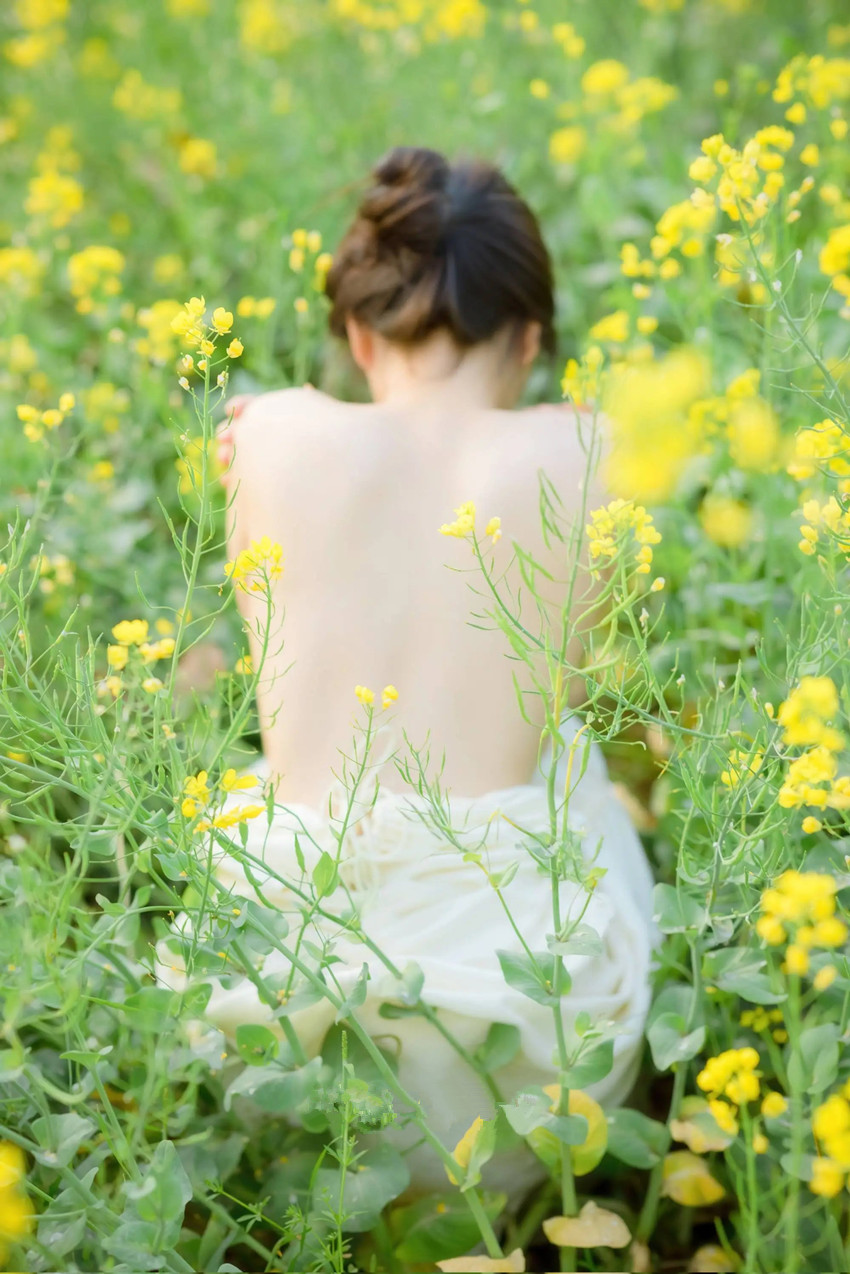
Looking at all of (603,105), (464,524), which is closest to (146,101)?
(603,105)

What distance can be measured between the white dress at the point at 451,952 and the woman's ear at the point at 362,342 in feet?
2.07

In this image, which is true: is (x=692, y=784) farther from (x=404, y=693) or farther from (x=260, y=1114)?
(x=260, y=1114)

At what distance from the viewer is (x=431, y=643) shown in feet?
4.24

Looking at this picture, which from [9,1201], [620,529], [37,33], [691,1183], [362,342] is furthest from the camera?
[37,33]

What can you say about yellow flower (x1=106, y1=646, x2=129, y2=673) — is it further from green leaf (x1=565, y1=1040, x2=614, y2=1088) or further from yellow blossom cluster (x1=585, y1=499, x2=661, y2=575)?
green leaf (x1=565, y1=1040, x2=614, y2=1088)

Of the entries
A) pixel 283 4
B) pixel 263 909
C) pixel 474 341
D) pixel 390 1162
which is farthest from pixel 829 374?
pixel 283 4

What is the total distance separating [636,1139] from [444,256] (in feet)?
3.56

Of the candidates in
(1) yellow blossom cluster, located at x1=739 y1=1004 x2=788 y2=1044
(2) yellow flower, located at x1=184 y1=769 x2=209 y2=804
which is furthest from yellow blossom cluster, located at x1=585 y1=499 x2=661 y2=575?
(1) yellow blossom cluster, located at x1=739 y1=1004 x2=788 y2=1044

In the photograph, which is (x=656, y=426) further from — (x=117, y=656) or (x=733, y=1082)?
(x=117, y=656)

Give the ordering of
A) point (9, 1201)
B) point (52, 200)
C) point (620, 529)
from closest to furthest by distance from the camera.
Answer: point (9, 1201) → point (620, 529) → point (52, 200)

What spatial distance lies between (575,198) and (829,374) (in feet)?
5.95

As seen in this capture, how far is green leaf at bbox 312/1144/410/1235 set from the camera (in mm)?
1019

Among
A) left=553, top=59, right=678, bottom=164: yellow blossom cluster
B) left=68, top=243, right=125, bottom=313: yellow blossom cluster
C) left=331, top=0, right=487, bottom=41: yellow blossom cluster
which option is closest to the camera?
left=68, top=243, right=125, bottom=313: yellow blossom cluster

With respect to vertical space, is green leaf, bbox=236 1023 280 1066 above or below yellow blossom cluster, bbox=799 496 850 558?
below
